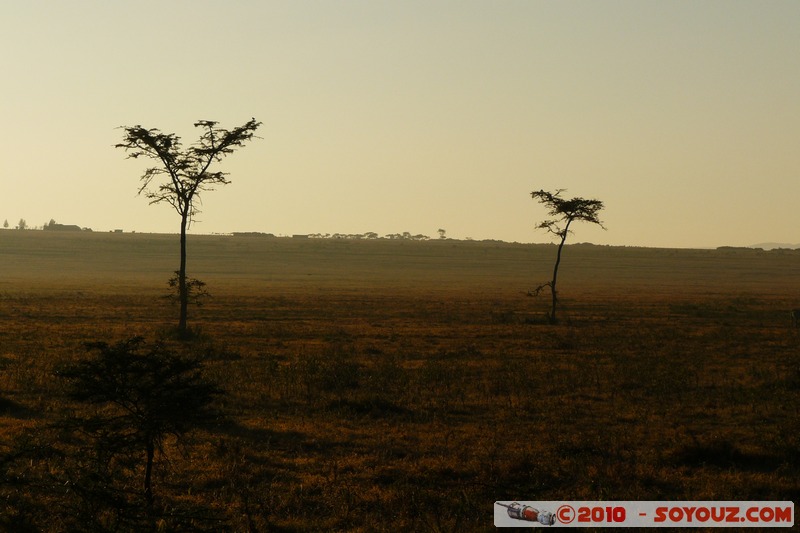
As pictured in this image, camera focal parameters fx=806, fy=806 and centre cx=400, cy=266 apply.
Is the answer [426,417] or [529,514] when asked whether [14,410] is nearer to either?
[426,417]

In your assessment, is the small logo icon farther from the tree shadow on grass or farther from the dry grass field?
the tree shadow on grass

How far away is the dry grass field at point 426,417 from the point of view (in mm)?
11125

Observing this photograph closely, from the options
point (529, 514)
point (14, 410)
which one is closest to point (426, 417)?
point (529, 514)

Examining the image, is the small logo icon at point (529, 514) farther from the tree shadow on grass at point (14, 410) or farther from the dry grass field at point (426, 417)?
the tree shadow on grass at point (14, 410)

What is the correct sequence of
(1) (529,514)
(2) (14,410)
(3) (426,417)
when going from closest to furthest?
(1) (529,514)
(2) (14,410)
(3) (426,417)

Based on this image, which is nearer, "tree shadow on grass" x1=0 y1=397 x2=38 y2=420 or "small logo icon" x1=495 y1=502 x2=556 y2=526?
"small logo icon" x1=495 y1=502 x2=556 y2=526

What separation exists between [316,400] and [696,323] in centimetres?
2766

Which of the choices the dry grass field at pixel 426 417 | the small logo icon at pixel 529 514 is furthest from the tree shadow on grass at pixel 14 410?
the small logo icon at pixel 529 514

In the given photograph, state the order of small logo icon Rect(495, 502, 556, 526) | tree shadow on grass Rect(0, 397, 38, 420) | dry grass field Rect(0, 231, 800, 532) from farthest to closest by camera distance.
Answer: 1. tree shadow on grass Rect(0, 397, 38, 420)
2. dry grass field Rect(0, 231, 800, 532)
3. small logo icon Rect(495, 502, 556, 526)

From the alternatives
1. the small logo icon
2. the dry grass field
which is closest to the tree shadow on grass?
the dry grass field

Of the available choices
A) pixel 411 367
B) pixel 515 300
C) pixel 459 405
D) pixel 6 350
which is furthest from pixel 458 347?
pixel 515 300

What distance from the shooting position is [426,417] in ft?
55.1

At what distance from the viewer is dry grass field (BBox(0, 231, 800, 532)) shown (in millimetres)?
11125

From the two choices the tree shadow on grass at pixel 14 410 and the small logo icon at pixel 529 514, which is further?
the tree shadow on grass at pixel 14 410
